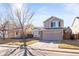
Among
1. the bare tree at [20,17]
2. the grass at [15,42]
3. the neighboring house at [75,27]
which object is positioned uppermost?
the bare tree at [20,17]

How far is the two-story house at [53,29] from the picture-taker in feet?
20.2

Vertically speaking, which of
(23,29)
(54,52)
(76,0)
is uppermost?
(76,0)

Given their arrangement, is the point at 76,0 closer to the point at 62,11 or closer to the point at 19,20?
the point at 62,11

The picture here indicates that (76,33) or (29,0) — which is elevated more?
(29,0)

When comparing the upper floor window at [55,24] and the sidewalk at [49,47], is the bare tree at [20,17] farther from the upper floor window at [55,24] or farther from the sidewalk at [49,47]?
the upper floor window at [55,24]

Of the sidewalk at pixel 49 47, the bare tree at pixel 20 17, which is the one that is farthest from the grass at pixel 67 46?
the bare tree at pixel 20 17

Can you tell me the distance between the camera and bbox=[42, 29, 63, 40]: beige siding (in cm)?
620

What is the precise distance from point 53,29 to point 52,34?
0.09 meters

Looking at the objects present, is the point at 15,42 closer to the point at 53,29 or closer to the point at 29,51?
the point at 29,51

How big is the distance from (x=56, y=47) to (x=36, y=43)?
0.33 metres

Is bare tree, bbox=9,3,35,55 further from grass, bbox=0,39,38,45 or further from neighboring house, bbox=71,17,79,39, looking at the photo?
neighboring house, bbox=71,17,79,39

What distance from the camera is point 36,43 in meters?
6.20

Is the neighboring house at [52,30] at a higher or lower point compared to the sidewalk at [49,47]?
higher

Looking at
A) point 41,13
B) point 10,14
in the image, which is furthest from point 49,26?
point 10,14
